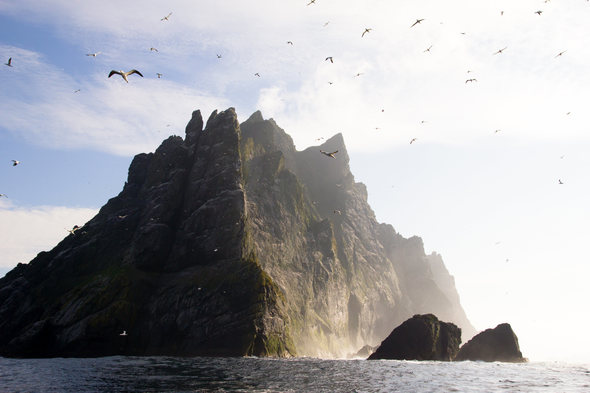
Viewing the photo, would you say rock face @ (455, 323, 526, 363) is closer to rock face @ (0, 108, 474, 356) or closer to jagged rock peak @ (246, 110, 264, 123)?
rock face @ (0, 108, 474, 356)

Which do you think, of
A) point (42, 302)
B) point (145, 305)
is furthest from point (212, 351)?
point (42, 302)

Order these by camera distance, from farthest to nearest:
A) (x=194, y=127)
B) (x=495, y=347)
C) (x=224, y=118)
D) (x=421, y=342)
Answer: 1. (x=194, y=127)
2. (x=224, y=118)
3. (x=495, y=347)
4. (x=421, y=342)

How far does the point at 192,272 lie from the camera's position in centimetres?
9038

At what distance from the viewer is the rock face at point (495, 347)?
84.4m

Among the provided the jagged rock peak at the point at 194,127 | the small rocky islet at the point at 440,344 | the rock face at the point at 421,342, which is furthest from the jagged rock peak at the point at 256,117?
the rock face at the point at 421,342

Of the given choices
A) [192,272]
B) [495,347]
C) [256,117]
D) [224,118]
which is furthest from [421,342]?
[256,117]

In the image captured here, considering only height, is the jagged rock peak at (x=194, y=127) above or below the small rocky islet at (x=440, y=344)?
above

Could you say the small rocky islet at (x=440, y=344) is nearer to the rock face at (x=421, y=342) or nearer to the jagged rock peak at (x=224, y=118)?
the rock face at (x=421, y=342)

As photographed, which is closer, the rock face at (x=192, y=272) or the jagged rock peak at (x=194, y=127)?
the rock face at (x=192, y=272)

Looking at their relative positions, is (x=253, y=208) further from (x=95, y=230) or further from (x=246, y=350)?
(x=246, y=350)

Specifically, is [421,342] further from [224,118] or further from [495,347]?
[224,118]

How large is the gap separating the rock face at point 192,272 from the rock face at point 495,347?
40.3 metres

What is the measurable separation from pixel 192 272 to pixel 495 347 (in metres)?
71.2

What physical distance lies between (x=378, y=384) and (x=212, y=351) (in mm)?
47590
